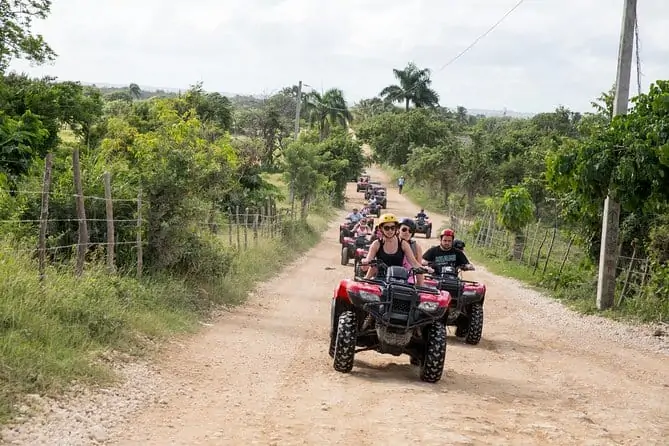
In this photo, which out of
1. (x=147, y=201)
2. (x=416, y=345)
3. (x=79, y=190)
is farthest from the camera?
(x=147, y=201)

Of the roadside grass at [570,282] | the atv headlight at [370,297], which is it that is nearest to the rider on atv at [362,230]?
the roadside grass at [570,282]

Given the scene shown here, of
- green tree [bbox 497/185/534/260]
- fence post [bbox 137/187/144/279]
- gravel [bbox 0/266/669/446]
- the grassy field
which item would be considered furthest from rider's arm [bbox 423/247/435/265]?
green tree [bbox 497/185/534/260]

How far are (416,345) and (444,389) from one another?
2.69 feet

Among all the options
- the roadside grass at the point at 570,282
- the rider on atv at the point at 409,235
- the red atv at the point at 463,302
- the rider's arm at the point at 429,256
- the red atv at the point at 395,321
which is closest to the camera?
the red atv at the point at 395,321

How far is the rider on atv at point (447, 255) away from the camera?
13.3m

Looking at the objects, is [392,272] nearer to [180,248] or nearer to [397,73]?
[180,248]

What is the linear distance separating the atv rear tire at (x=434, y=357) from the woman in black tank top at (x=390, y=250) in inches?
42.5

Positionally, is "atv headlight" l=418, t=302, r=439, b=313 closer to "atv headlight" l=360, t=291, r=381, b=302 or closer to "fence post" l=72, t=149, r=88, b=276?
"atv headlight" l=360, t=291, r=381, b=302

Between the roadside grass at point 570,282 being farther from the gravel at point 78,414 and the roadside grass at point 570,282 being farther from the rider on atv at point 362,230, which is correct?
the gravel at point 78,414

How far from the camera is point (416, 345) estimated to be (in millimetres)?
9523

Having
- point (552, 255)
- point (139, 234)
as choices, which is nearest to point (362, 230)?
point (552, 255)

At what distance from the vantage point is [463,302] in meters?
12.7

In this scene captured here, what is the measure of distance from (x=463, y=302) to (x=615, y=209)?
6.56m

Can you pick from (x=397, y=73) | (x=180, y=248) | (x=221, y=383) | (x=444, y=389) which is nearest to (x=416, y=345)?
(x=444, y=389)
